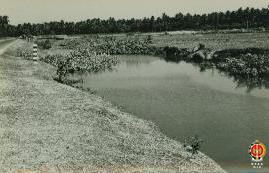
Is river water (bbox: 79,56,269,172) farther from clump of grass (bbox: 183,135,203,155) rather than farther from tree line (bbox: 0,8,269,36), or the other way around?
tree line (bbox: 0,8,269,36)

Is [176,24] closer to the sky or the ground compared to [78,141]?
closer to the sky

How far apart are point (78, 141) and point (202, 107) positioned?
10609 millimetres

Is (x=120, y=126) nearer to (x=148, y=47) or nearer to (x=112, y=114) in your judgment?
(x=112, y=114)

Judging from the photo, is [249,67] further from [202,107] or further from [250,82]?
[202,107]

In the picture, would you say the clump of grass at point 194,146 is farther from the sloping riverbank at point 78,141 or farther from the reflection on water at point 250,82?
the reflection on water at point 250,82

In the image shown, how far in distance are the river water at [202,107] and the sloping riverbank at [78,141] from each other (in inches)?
48.8

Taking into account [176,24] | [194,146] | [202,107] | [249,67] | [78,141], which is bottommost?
[202,107]

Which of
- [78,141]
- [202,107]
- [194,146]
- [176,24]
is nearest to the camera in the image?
[78,141]

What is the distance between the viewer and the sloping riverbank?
10266 mm

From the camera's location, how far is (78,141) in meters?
12.1

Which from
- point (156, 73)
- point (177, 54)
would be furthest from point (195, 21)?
point (156, 73)

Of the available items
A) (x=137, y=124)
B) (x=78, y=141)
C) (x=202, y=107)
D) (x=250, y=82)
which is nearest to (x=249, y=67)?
(x=250, y=82)

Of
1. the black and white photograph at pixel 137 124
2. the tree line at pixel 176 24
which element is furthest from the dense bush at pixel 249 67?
the tree line at pixel 176 24

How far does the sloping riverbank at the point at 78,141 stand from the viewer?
33.7 feet
